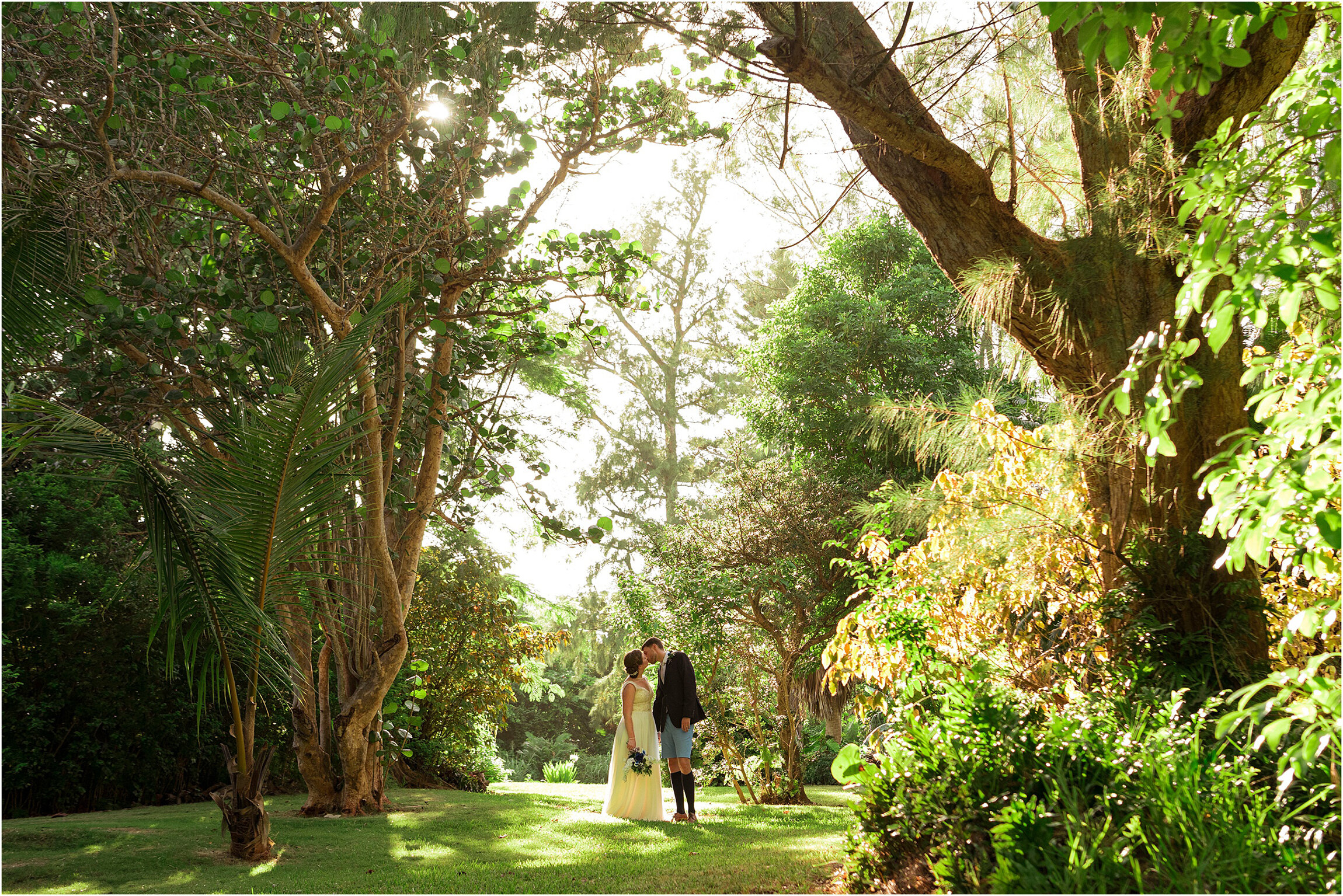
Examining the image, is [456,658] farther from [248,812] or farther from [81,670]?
[248,812]

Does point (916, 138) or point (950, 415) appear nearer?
point (916, 138)

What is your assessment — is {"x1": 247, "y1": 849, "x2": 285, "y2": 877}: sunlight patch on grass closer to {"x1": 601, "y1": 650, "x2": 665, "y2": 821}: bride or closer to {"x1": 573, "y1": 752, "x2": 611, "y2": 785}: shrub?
{"x1": 601, "y1": 650, "x2": 665, "y2": 821}: bride

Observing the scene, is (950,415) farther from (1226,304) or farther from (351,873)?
(351,873)

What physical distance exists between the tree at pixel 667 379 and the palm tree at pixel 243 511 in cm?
1681

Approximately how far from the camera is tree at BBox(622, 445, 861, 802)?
10.3 meters

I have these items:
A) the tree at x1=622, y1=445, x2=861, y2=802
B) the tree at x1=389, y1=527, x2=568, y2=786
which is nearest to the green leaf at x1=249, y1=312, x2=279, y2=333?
the tree at x1=389, y1=527, x2=568, y2=786

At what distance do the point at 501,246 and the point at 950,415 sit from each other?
13.3 ft

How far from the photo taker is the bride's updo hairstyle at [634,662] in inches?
319

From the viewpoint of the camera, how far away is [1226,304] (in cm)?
259

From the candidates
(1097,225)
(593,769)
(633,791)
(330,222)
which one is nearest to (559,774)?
(593,769)

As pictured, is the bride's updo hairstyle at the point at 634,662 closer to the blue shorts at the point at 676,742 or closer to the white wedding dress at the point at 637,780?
the white wedding dress at the point at 637,780

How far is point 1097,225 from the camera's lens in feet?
16.7

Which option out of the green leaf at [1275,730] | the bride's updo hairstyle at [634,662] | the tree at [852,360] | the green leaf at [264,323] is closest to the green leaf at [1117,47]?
the green leaf at [1275,730]

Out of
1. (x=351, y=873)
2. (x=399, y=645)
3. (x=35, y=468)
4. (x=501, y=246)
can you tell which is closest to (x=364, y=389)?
(x=501, y=246)
